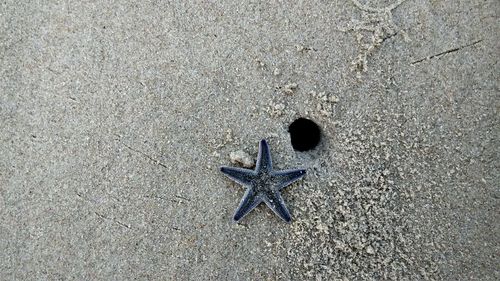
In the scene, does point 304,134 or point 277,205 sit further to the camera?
point 304,134

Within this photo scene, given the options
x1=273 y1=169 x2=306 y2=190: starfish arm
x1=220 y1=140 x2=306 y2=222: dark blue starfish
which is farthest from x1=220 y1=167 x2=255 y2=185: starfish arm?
x1=273 y1=169 x2=306 y2=190: starfish arm

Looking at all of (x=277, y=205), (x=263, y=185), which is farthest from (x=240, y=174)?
(x=277, y=205)

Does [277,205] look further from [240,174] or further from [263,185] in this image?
[240,174]

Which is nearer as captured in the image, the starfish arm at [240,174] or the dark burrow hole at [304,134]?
the starfish arm at [240,174]

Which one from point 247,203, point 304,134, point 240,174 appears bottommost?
point 247,203

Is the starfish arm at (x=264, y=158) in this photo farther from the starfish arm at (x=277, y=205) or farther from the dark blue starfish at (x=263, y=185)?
the starfish arm at (x=277, y=205)

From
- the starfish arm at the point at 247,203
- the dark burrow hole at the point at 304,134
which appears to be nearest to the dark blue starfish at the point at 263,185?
the starfish arm at the point at 247,203
